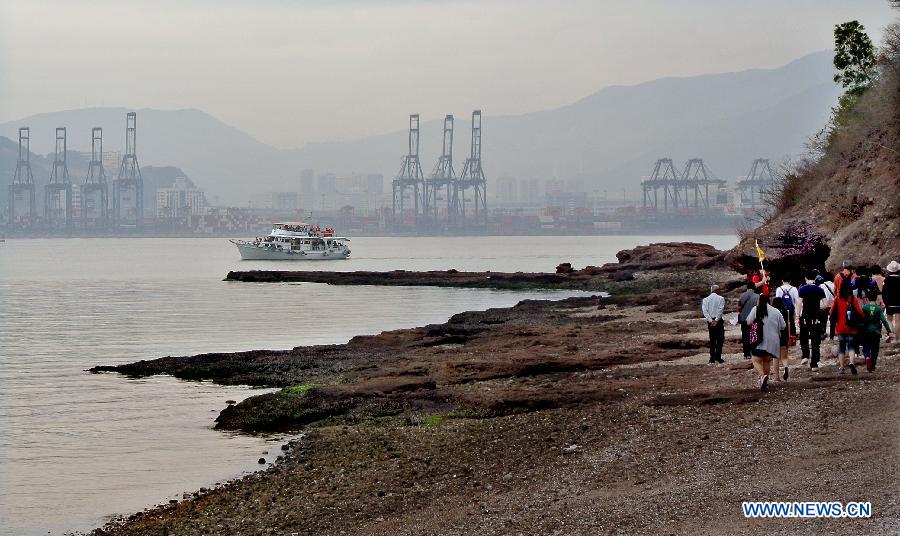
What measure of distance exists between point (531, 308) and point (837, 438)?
30.4m

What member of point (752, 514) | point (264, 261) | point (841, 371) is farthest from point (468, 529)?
point (264, 261)

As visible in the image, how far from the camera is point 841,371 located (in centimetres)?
1731

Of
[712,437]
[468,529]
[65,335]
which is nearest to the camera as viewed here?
[468,529]

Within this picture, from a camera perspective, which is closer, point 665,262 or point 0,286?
point 665,262

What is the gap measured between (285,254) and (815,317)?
10534 cm

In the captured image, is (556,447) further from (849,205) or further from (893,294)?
(849,205)

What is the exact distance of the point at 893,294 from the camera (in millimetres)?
18859

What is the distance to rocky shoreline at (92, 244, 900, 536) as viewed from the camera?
11.8m

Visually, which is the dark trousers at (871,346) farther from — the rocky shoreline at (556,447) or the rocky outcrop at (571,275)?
the rocky outcrop at (571,275)

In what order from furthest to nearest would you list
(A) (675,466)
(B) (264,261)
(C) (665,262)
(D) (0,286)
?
(B) (264,261), (D) (0,286), (C) (665,262), (A) (675,466)

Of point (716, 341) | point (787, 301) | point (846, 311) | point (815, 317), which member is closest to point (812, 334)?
point (815, 317)

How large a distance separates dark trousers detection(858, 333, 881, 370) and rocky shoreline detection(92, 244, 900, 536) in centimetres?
33

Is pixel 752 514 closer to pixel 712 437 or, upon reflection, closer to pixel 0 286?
pixel 712 437

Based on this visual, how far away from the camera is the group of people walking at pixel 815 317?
16266 millimetres
